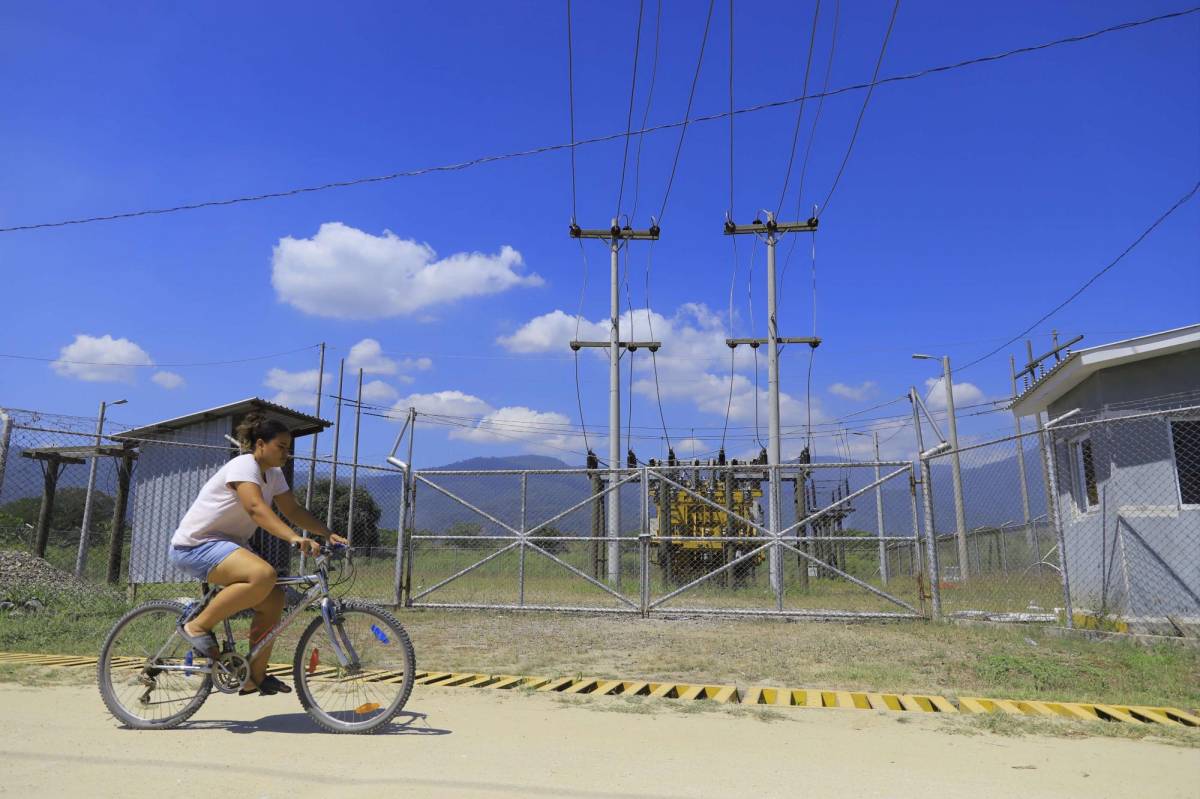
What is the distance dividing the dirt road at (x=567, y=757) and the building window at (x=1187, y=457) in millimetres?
5833

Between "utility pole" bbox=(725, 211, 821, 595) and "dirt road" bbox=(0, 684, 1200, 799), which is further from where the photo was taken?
"utility pole" bbox=(725, 211, 821, 595)

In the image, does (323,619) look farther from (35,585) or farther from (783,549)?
(783,549)

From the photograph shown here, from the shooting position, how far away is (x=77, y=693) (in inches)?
212

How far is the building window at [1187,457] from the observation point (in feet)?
29.5

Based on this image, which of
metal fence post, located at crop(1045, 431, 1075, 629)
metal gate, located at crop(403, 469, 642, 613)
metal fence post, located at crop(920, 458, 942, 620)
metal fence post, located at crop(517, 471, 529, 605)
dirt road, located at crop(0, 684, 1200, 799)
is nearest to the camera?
dirt road, located at crop(0, 684, 1200, 799)

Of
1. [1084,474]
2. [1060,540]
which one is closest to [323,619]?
[1060,540]

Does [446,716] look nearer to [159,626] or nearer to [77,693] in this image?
[159,626]

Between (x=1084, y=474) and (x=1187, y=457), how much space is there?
1.59 metres

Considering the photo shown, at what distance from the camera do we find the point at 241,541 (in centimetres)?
467

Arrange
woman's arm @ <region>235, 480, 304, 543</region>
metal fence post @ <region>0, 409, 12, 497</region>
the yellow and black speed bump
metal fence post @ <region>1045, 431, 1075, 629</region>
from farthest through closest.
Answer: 1. metal fence post @ <region>1045, 431, 1075, 629</region>
2. metal fence post @ <region>0, 409, 12, 497</region>
3. the yellow and black speed bump
4. woman's arm @ <region>235, 480, 304, 543</region>

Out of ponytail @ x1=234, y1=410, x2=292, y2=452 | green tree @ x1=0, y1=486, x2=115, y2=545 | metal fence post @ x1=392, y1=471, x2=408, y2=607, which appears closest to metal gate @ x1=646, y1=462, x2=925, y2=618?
metal fence post @ x1=392, y1=471, x2=408, y2=607

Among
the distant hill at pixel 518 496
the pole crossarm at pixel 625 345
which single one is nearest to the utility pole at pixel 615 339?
the pole crossarm at pixel 625 345

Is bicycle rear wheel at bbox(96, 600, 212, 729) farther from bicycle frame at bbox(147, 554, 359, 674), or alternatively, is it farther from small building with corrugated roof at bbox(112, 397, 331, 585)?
small building with corrugated roof at bbox(112, 397, 331, 585)

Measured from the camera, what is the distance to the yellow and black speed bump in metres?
5.02
